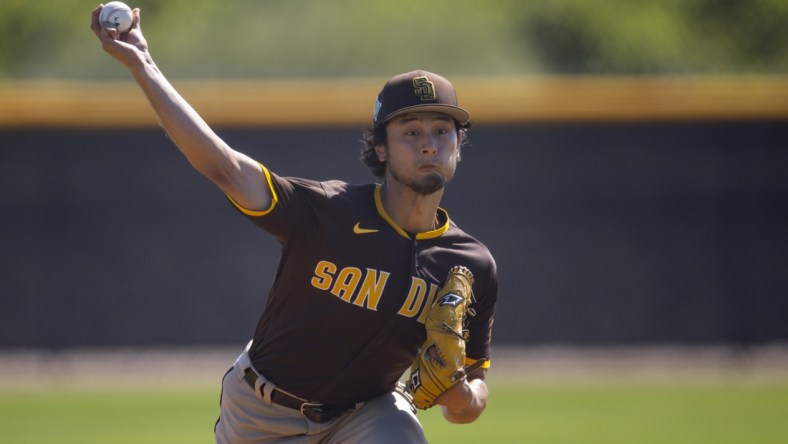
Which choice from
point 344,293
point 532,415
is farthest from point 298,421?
point 532,415

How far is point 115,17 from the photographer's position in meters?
3.43

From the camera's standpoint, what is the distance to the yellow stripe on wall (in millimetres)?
12414

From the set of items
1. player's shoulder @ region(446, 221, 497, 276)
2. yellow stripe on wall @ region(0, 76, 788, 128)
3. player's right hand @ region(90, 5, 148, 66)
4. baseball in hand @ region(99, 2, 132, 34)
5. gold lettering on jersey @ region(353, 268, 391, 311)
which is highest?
yellow stripe on wall @ region(0, 76, 788, 128)

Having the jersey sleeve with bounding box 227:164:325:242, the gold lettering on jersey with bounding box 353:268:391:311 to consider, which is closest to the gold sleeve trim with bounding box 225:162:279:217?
the jersey sleeve with bounding box 227:164:325:242

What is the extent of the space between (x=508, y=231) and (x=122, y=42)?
973 cm

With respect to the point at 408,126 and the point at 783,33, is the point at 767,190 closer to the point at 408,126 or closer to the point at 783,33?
the point at 783,33

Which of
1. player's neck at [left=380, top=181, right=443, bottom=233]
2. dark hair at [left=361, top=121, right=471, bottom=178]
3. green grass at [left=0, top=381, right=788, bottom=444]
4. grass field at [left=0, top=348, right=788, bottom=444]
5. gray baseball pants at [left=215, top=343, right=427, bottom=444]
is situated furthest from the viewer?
grass field at [left=0, top=348, right=788, bottom=444]

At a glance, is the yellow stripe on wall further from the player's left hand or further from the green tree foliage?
the player's left hand

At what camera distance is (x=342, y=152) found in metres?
13.0

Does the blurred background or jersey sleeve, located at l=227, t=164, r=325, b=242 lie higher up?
the blurred background

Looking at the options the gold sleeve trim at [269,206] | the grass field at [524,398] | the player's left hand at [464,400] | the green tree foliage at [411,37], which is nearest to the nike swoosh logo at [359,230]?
the gold sleeve trim at [269,206]

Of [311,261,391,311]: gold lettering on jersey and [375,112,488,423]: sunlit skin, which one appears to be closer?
[311,261,391,311]: gold lettering on jersey

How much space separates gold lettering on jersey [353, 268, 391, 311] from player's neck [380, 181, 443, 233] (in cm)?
26

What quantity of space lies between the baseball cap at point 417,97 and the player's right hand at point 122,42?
0.98 meters
